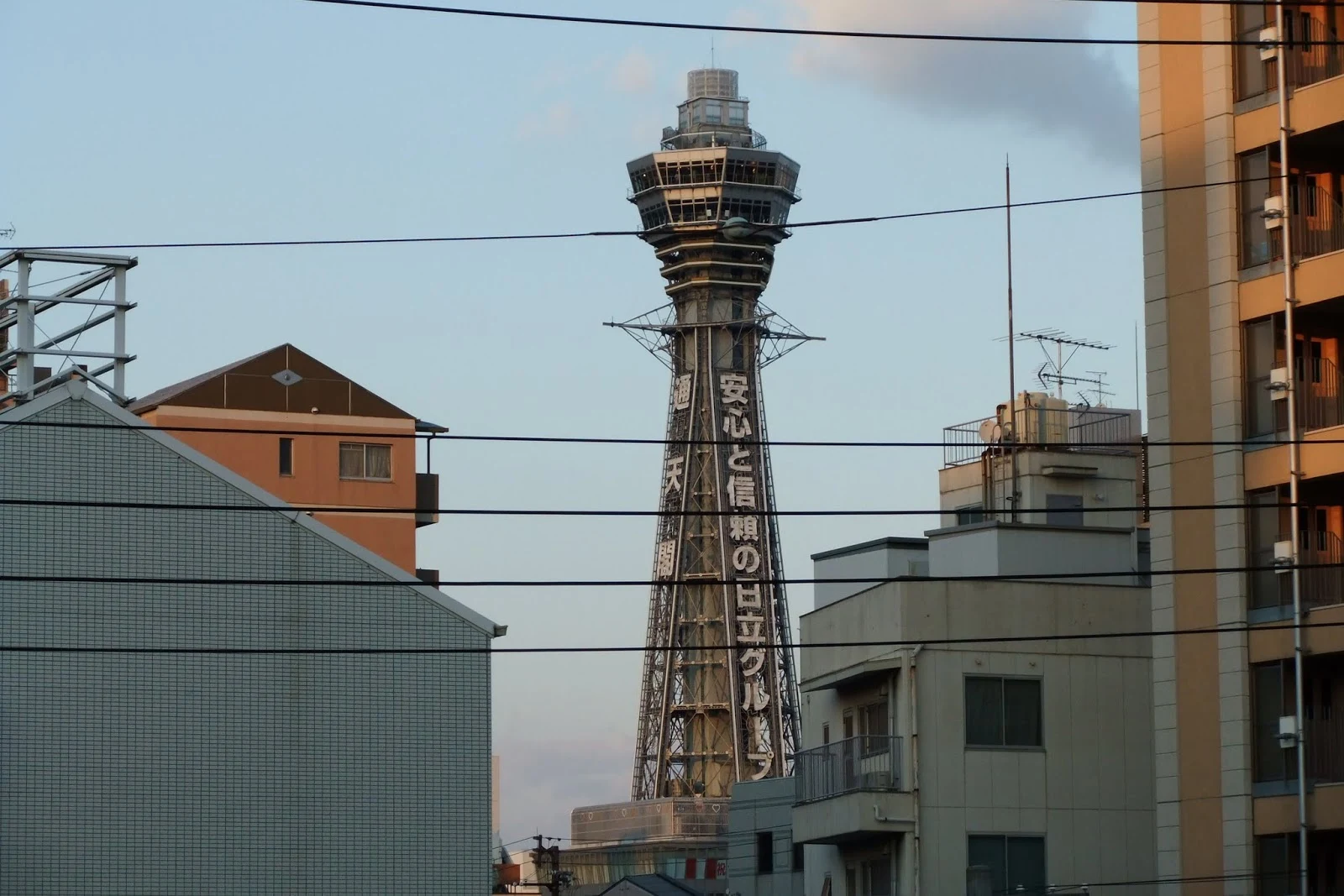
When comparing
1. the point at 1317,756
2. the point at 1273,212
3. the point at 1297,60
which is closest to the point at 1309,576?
the point at 1317,756

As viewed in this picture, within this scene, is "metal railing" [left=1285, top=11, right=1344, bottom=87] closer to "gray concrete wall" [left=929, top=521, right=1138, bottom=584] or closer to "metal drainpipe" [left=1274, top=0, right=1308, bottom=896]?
"metal drainpipe" [left=1274, top=0, right=1308, bottom=896]

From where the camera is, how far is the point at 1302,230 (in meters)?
34.9

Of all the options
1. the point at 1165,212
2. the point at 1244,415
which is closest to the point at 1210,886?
the point at 1244,415

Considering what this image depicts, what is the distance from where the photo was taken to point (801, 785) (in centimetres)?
4853

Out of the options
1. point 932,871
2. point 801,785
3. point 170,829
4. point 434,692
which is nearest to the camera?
point 170,829

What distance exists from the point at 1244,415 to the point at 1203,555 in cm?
230

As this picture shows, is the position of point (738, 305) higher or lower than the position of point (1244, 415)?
higher

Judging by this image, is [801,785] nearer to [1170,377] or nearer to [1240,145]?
[1170,377]

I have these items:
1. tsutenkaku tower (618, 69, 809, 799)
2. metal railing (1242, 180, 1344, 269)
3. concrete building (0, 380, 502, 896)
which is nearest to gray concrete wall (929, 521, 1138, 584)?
metal railing (1242, 180, 1344, 269)

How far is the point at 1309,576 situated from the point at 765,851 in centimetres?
→ 2778

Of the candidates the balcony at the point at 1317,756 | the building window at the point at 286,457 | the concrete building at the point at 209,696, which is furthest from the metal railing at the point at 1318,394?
the building window at the point at 286,457

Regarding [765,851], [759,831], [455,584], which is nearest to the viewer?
[455,584]

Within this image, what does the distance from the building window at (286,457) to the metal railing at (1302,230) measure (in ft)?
169

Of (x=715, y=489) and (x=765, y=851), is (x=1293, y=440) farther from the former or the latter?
(x=715, y=489)
